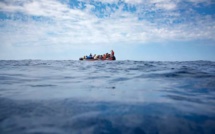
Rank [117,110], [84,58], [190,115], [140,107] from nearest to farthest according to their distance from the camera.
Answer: [190,115] → [117,110] → [140,107] → [84,58]

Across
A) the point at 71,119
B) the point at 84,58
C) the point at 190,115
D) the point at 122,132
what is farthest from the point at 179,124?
the point at 84,58

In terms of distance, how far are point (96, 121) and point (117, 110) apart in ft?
1.95

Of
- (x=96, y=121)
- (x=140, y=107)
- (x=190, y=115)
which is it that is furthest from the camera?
(x=140, y=107)

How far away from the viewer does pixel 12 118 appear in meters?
2.31

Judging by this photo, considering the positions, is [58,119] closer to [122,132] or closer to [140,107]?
[122,132]

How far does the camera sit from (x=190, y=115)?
2.58 meters

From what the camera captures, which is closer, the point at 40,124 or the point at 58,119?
the point at 40,124

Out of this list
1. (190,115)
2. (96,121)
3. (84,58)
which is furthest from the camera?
(84,58)

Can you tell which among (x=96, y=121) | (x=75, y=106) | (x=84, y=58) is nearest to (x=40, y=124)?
(x=96, y=121)

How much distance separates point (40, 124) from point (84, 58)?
134 ft

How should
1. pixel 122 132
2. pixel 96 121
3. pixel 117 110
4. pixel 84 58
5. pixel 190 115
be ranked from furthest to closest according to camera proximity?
pixel 84 58 → pixel 117 110 → pixel 190 115 → pixel 96 121 → pixel 122 132

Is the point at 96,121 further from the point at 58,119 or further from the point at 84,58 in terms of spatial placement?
the point at 84,58

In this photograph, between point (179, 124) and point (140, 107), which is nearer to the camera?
point (179, 124)

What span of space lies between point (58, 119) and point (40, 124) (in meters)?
0.27
